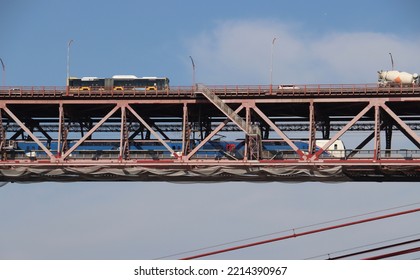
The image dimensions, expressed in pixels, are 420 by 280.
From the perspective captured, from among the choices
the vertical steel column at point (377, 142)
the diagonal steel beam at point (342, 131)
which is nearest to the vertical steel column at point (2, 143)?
the diagonal steel beam at point (342, 131)

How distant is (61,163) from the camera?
103000 mm

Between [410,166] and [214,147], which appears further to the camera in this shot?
[214,147]

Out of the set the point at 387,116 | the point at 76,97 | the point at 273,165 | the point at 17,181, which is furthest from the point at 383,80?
the point at 17,181

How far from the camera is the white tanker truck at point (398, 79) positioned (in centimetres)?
10200

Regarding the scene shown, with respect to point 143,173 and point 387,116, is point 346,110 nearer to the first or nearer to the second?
point 387,116

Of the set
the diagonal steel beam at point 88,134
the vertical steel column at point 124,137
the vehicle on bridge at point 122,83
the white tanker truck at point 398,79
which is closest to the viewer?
the white tanker truck at point 398,79

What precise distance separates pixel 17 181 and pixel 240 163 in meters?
25.4

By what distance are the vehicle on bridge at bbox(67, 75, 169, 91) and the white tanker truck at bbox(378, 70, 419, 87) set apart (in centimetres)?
2375

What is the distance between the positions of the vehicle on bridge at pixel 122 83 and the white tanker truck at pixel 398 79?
2375cm

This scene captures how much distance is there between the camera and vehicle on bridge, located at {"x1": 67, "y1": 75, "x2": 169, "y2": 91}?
106 m

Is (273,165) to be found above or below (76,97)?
below

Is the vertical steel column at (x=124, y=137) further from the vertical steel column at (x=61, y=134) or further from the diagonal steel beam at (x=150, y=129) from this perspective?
the vertical steel column at (x=61, y=134)

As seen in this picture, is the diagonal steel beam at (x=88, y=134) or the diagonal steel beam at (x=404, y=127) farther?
the diagonal steel beam at (x=88, y=134)

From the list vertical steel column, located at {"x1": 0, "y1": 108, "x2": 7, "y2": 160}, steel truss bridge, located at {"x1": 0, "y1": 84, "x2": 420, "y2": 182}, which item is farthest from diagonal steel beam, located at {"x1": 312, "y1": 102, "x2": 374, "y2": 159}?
vertical steel column, located at {"x1": 0, "y1": 108, "x2": 7, "y2": 160}
